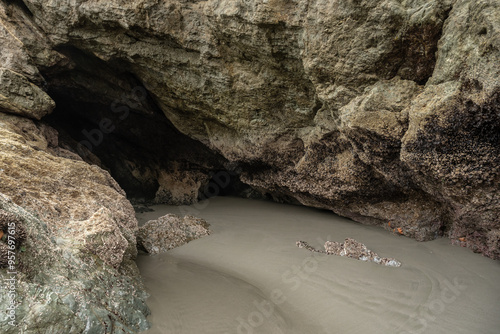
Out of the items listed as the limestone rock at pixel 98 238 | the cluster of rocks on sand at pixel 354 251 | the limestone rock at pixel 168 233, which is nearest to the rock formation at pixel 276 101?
the limestone rock at pixel 98 238

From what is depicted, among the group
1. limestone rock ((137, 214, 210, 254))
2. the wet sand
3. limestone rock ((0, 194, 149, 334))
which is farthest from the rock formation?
the wet sand

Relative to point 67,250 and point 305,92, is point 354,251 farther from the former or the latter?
point 67,250

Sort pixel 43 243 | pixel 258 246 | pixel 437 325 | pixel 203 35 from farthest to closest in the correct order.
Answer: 1. pixel 203 35
2. pixel 258 246
3. pixel 437 325
4. pixel 43 243

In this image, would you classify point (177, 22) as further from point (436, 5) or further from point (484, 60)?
point (484, 60)

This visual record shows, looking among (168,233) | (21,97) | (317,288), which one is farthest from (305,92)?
(21,97)

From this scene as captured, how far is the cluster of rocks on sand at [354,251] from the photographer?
406cm

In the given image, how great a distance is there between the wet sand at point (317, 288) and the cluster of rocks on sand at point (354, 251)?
0.51ft

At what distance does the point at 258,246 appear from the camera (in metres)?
4.87

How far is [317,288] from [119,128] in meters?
7.28

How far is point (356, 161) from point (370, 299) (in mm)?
2397

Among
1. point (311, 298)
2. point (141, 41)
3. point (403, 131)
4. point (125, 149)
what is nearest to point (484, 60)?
point (403, 131)

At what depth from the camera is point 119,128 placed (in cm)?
878

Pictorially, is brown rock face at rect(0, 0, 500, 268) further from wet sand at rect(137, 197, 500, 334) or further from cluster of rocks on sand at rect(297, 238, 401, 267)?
cluster of rocks on sand at rect(297, 238, 401, 267)

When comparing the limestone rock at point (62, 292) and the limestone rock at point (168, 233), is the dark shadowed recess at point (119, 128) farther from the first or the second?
→ the limestone rock at point (62, 292)
